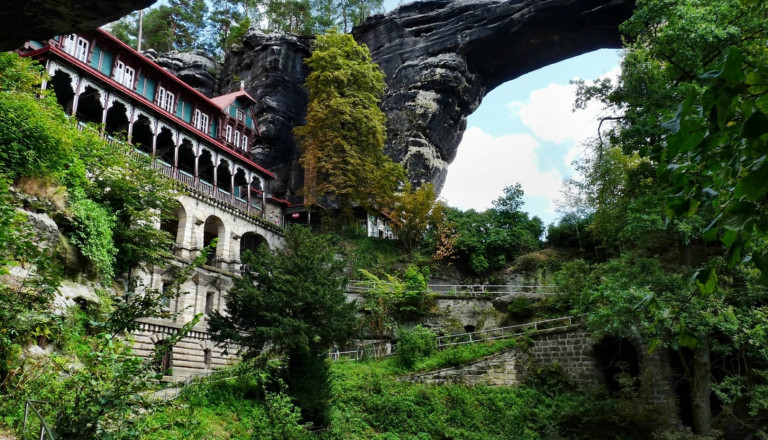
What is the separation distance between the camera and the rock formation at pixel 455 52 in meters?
39.4

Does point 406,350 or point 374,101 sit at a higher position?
point 374,101

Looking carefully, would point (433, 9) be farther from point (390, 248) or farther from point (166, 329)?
point (166, 329)

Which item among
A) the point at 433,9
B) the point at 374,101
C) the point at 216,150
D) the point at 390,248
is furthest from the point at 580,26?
the point at 216,150

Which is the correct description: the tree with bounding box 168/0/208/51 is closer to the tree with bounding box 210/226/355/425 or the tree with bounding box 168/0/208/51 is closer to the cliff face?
the cliff face

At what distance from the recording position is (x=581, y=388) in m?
19.9

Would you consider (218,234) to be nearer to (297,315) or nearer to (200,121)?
Answer: (200,121)

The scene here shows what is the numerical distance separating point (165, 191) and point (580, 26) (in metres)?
33.2

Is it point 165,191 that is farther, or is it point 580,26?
point 580,26

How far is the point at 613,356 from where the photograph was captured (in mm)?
21453

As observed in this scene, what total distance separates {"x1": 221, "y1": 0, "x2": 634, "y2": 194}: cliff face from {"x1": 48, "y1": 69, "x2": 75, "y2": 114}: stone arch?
50.4 feet

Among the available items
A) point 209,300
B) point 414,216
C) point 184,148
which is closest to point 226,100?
point 184,148

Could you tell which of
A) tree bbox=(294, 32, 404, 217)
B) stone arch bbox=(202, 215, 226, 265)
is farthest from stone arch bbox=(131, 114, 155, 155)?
tree bbox=(294, 32, 404, 217)

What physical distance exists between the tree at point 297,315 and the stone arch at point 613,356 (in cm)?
1034

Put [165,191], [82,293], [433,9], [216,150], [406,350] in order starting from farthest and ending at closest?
[433,9]
[216,150]
[406,350]
[165,191]
[82,293]
